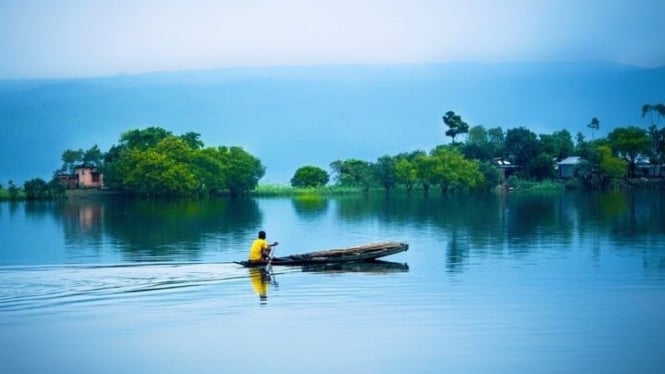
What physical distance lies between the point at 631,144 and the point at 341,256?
251 ft

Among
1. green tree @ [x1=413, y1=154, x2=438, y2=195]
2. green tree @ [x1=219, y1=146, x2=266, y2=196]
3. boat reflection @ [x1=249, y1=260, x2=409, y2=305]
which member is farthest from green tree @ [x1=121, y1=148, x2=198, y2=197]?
boat reflection @ [x1=249, y1=260, x2=409, y2=305]

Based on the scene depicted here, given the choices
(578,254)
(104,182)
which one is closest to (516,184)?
(104,182)

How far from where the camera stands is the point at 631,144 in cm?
9781

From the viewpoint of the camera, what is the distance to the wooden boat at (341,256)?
2641 cm

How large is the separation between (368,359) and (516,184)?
8604 cm

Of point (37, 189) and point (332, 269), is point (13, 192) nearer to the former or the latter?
point (37, 189)

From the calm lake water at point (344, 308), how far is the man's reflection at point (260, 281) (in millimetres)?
134

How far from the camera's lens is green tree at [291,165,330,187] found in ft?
356

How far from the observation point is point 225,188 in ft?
313

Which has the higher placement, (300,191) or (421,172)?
(421,172)

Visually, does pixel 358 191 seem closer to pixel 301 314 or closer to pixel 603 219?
pixel 603 219

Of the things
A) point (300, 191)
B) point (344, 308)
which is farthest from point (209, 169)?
point (344, 308)

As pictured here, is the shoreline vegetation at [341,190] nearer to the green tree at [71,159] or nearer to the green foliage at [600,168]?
the green foliage at [600,168]

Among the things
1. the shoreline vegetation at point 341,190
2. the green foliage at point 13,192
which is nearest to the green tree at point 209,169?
the shoreline vegetation at point 341,190
